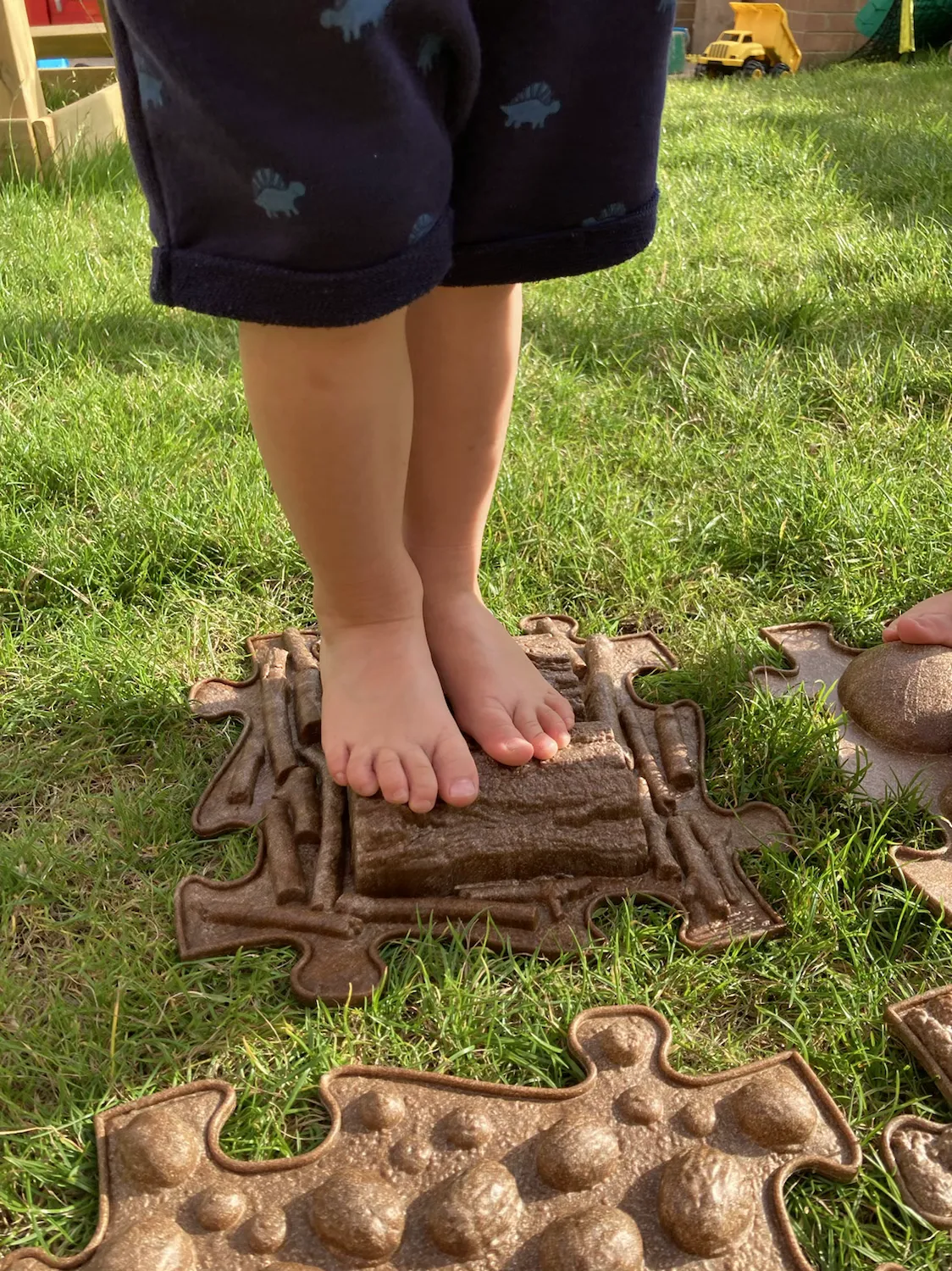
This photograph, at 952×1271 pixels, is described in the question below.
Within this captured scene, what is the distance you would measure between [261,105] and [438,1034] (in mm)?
920

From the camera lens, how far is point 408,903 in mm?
1302

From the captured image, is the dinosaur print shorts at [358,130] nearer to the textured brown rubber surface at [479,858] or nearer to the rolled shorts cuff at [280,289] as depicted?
the rolled shorts cuff at [280,289]

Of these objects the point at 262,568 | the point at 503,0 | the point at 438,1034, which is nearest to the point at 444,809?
the point at 438,1034

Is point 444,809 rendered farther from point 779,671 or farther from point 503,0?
point 503,0

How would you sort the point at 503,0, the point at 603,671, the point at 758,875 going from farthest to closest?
the point at 603,671 → the point at 758,875 → the point at 503,0

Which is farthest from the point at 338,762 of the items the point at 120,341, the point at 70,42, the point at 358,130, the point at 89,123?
the point at 70,42

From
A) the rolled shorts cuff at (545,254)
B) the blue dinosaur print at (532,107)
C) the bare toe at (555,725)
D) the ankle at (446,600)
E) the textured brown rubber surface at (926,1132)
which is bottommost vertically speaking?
A: the textured brown rubber surface at (926,1132)

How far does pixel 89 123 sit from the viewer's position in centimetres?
422

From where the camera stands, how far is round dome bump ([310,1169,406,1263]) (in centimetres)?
96

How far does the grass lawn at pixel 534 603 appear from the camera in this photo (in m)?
1.15

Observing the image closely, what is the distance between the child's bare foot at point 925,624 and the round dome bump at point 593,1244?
0.93 m

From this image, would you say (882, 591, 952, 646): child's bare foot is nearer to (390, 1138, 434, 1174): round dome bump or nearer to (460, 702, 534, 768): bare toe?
(460, 702, 534, 768): bare toe

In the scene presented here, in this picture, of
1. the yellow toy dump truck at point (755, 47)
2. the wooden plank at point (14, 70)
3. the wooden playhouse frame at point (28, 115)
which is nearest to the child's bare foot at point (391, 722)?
the wooden playhouse frame at point (28, 115)

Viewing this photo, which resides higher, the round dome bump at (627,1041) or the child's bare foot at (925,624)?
the child's bare foot at (925,624)
